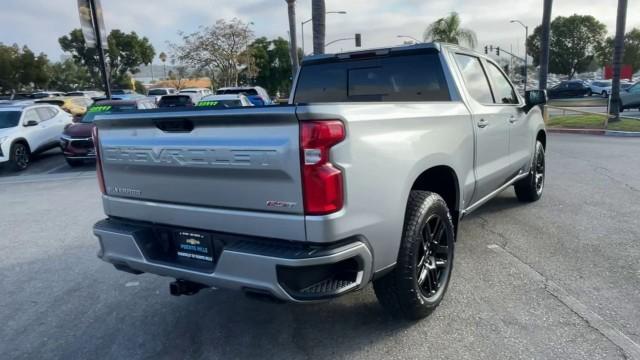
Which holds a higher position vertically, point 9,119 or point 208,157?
point 208,157

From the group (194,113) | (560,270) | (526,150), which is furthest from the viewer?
(526,150)

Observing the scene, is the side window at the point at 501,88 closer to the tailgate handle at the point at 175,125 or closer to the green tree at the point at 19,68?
the tailgate handle at the point at 175,125

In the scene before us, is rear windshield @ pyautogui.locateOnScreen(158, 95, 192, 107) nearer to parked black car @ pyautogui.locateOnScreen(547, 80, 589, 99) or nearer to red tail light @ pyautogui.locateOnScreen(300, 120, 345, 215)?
red tail light @ pyautogui.locateOnScreen(300, 120, 345, 215)

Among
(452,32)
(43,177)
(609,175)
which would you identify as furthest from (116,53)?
(609,175)

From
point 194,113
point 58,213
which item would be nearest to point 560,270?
point 194,113

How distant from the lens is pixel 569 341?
125 inches

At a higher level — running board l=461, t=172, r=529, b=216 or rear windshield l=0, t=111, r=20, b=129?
rear windshield l=0, t=111, r=20, b=129

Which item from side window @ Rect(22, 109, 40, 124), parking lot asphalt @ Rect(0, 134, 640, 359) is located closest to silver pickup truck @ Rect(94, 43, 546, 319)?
parking lot asphalt @ Rect(0, 134, 640, 359)

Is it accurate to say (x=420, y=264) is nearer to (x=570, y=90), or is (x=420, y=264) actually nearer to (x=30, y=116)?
(x=30, y=116)

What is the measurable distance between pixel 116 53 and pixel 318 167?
6500cm

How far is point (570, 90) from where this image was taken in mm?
42500

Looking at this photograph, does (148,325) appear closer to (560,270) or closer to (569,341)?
(569,341)

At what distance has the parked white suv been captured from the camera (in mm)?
12969

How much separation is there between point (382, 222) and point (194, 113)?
50.8 inches
